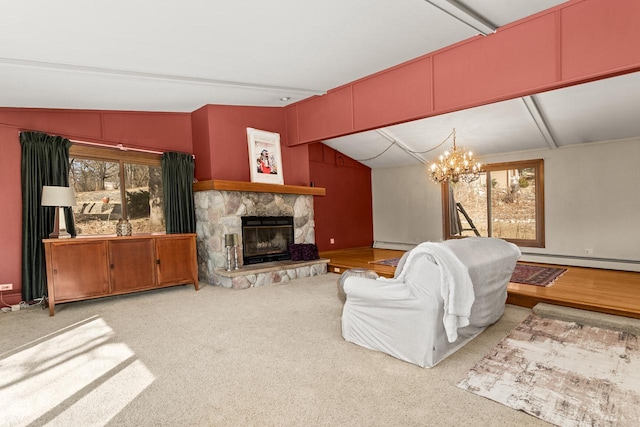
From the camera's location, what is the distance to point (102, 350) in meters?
3.02

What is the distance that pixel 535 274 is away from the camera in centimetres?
531

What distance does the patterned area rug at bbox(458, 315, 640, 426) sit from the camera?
6.48 ft

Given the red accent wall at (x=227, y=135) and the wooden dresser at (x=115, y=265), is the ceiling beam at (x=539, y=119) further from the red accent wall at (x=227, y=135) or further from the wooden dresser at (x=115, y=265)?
the wooden dresser at (x=115, y=265)

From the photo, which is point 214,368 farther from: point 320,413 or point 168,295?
point 168,295

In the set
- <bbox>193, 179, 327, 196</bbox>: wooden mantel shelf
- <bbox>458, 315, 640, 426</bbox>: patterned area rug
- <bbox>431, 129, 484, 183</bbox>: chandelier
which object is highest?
<bbox>431, 129, 484, 183</bbox>: chandelier

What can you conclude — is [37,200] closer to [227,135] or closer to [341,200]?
[227,135]

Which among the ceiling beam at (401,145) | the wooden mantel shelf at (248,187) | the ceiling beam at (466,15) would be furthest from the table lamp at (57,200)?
the ceiling beam at (401,145)

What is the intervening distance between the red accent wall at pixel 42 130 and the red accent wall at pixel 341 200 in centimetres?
368

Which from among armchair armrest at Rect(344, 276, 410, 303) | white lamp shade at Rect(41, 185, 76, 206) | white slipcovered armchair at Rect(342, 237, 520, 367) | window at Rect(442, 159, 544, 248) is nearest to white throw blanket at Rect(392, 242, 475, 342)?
white slipcovered armchair at Rect(342, 237, 520, 367)

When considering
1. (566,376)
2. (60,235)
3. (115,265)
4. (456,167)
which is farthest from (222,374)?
(456,167)

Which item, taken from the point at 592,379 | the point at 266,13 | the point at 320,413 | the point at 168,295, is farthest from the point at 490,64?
the point at 168,295

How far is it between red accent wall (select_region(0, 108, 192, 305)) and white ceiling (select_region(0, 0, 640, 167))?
0.21 metres

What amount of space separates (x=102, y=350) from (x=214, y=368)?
1174 mm

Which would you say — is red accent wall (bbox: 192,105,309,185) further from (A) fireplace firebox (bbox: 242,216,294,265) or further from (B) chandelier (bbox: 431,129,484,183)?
(B) chandelier (bbox: 431,129,484,183)
